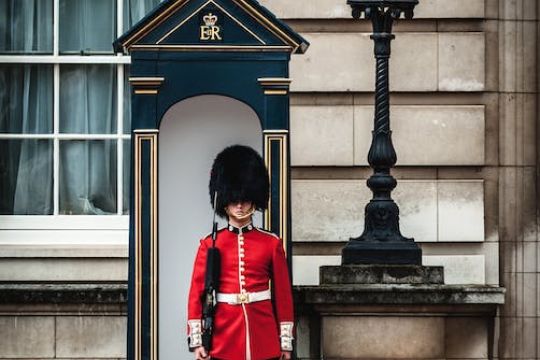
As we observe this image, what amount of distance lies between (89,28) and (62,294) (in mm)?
1937

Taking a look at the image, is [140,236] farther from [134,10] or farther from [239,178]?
[134,10]

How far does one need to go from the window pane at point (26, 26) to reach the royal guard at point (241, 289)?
325 cm

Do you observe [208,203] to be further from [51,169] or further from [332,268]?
[51,169]

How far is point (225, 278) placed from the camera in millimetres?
9250

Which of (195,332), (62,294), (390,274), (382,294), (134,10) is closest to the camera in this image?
(195,332)

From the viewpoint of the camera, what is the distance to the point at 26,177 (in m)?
12.2

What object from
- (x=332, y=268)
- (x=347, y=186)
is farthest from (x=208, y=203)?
(x=347, y=186)

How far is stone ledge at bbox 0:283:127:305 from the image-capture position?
1143cm

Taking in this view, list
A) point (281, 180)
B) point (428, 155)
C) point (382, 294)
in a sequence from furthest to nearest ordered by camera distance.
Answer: point (428, 155), point (382, 294), point (281, 180)

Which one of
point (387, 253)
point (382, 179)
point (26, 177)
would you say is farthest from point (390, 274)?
point (26, 177)

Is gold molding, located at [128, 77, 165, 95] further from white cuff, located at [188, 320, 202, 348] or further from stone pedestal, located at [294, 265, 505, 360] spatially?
stone pedestal, located at [294, 265, 505, 360]

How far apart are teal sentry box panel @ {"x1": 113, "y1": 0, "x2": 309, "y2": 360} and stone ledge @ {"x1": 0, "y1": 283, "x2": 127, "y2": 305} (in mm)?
1624

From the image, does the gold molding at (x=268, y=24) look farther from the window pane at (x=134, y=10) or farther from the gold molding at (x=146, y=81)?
the window pane at (x=134, y=10)

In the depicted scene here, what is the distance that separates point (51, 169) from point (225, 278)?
3.24 metres
